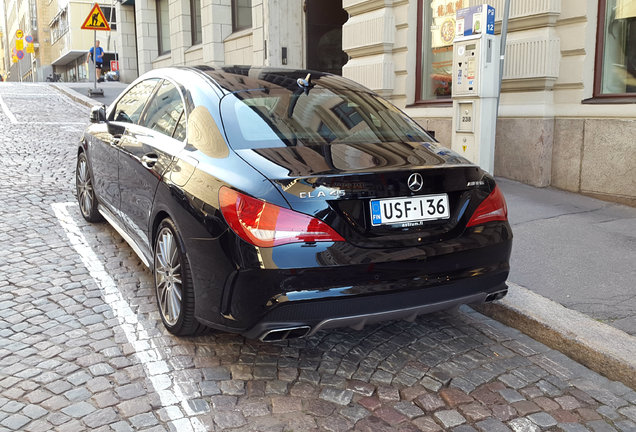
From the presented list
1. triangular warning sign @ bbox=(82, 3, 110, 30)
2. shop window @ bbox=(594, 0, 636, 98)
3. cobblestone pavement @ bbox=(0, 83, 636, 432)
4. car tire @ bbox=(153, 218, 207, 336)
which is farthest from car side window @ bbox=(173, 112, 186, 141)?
triangular warning sign @ bbox=(82, 3, 110, 30)

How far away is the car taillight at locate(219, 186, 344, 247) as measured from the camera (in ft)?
9.57

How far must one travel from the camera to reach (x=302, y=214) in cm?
292

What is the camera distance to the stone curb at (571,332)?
333 centimetres

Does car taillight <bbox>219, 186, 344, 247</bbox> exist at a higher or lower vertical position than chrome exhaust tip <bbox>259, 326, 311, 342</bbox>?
higher

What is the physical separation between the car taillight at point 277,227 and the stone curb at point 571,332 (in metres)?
1.55

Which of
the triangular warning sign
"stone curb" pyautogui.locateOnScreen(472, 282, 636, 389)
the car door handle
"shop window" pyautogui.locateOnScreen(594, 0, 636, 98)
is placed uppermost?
the triangular warning sign

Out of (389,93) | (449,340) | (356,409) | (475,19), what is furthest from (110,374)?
(389,93)

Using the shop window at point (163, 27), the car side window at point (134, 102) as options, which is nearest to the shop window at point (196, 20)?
the shop window at point (163, 27)

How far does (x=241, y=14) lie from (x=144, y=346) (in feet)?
47.2

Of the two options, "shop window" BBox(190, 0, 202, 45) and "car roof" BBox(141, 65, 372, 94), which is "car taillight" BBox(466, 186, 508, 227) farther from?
"shop window" BBox(190, 0, 202, 45)

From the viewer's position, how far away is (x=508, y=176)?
791 cm

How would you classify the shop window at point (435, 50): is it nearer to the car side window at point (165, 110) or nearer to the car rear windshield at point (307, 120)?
the car rear windshield at point (307, 120)

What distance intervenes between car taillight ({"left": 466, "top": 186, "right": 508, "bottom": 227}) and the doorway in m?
11.0

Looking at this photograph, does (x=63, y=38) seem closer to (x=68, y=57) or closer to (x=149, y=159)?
(x=68, y=57)
